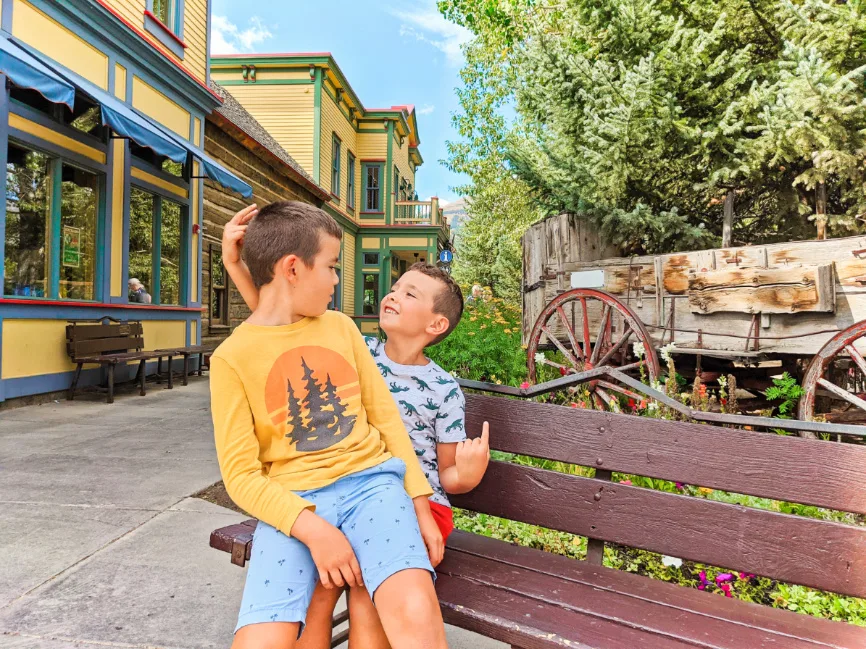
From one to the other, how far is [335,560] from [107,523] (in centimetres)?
236

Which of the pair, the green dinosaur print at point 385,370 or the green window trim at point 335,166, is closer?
the green dinosaur print at point 385,370

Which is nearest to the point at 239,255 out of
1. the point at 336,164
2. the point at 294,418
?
the point at 294,418

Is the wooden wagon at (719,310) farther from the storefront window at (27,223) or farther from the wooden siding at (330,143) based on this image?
the wooden siding at (330,143)

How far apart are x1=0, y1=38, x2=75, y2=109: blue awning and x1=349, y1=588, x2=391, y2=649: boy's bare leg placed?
5.80 meters

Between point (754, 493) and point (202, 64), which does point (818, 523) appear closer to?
point (754, 493)

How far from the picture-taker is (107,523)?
3.19m

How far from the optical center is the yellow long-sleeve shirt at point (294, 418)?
1.51 metres

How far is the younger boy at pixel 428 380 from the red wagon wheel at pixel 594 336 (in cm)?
323

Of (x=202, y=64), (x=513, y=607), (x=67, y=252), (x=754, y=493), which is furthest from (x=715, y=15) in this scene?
(x=202, y=64)

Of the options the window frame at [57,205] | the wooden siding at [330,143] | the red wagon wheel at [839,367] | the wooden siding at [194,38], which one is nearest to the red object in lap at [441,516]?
the red wagon wheel at [839,367]

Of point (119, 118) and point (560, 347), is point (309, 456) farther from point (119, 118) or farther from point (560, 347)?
point (119, 118)

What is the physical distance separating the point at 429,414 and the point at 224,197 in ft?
38.8

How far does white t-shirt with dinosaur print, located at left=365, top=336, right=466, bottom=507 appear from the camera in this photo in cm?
194

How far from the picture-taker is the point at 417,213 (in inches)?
1019
